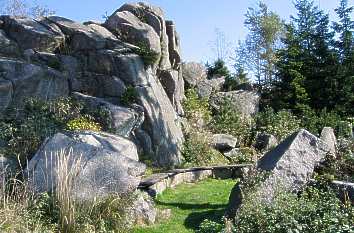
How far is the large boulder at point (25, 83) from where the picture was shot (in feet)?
40.8

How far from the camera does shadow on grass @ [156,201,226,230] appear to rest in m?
8.72

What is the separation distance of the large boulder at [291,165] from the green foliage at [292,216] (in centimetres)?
88

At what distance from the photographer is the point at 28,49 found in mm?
14094

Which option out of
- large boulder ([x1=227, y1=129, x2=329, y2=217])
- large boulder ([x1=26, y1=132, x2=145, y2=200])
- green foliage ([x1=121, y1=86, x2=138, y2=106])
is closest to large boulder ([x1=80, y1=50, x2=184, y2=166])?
green foliage ([x1=121, y1=86, x2=138, y2=106])

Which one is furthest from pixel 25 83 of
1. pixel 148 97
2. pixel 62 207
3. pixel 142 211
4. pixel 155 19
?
pixel 62 207

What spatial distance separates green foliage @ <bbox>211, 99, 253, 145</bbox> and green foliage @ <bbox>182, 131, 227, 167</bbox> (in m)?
1.78

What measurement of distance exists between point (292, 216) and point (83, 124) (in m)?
6.55

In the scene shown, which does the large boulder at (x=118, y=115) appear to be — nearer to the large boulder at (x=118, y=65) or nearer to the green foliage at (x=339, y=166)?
the large boulder at (x=118, y=65)

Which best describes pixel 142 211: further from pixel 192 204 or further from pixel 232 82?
pixel 232 82

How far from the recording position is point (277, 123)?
17719mm

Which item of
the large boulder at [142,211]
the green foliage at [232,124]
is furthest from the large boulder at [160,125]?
the large boulder at [142,211]

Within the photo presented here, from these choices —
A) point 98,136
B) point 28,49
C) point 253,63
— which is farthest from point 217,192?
point 253,63

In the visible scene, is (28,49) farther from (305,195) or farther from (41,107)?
(305,195)

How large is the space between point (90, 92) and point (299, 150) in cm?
737
